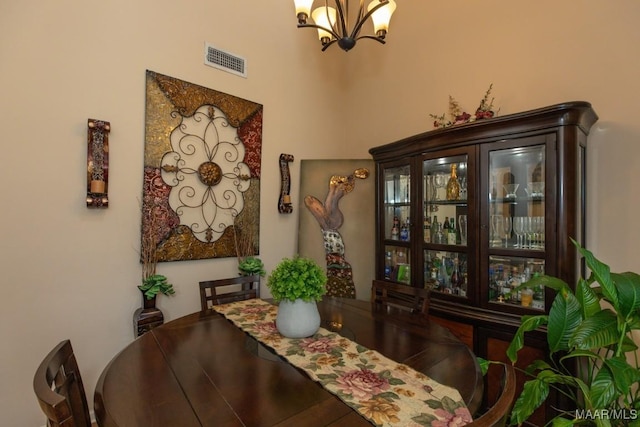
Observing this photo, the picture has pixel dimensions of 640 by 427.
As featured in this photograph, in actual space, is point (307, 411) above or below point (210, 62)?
below

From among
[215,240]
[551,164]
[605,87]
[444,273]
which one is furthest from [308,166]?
[605,87]

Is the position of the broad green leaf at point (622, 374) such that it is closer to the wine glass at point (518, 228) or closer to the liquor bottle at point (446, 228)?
the wine glass at point (518, 228)

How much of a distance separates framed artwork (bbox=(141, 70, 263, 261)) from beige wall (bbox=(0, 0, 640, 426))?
0.35 feet

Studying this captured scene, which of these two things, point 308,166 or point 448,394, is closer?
point 448,394

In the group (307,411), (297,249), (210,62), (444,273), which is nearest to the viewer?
(307,411)

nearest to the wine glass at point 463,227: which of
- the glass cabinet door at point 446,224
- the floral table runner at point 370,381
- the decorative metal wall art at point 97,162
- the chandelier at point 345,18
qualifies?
the glass cabinet door at point 446,224

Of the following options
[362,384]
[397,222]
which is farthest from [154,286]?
[397,222]

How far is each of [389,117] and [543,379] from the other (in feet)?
8.65

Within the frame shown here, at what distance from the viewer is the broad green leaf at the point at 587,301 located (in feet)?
4.41

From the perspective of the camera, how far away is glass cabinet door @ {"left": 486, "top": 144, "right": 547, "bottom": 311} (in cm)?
189

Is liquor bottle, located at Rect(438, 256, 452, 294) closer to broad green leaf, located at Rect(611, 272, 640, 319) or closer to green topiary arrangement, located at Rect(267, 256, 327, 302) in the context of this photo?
broad green leaf, located at Rect(611, 272, 640, 319)

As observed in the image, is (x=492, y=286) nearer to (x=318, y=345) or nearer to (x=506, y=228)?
(x=506, y=228)

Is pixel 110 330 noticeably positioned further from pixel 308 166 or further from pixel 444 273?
pixel 444 273

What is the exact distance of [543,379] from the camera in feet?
4.51
